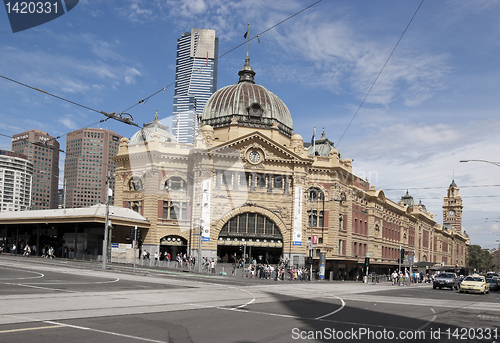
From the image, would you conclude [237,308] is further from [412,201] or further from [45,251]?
[412,201]

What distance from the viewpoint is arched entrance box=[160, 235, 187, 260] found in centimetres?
5716

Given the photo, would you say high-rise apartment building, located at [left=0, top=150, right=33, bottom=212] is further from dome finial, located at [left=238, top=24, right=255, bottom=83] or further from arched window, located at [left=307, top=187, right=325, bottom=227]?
arched window, located at [left=307, top=187, right=325, bottom=227]

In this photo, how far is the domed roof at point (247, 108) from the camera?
207 feet

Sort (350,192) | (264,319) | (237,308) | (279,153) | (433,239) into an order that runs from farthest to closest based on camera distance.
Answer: (433,239) < (350,192) < (279,153) < (237,308) < (264,319)

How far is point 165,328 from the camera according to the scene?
13.0 meters

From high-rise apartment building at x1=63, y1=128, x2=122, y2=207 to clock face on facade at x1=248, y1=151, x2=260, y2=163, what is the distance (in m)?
17.6

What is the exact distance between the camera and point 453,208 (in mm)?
179625

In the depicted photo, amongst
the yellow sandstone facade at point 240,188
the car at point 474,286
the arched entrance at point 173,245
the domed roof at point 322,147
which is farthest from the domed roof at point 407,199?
the car at point 474,286

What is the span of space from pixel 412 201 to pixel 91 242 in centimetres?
10257

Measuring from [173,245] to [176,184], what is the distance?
7.54m

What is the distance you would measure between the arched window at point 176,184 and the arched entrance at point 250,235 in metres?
7.22

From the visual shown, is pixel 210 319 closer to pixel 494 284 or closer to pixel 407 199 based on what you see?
pixel 494 284

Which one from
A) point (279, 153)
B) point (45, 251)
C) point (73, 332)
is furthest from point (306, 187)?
point (73, 332)

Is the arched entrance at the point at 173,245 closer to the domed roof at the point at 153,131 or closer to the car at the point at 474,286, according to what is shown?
the domed roof at the point at 153,131
